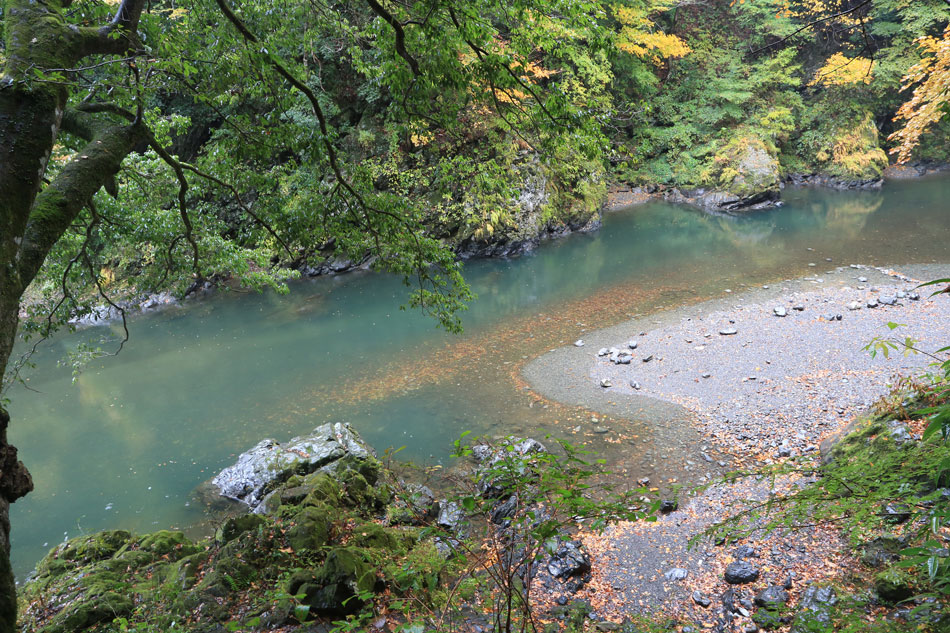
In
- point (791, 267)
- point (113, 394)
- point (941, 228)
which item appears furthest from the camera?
point (941, 228)

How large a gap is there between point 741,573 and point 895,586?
1.36 meters

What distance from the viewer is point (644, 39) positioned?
71.3ft

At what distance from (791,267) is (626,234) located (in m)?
6.38

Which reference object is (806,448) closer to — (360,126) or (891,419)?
(891,419)

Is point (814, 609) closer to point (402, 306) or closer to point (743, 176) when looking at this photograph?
point (402, 306)

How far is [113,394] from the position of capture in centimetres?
1131

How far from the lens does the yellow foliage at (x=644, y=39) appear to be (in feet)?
67.2

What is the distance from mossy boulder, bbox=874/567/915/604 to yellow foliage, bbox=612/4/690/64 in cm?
1989

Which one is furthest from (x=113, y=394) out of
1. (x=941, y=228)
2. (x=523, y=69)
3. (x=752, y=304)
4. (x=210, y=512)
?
(x=941, y=228)

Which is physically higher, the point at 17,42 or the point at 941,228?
the point at 17,42

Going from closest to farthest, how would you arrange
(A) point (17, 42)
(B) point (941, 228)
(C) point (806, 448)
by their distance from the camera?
(A) point (17, 42)
(C) point (806, 448)
(B) point (941, 228)

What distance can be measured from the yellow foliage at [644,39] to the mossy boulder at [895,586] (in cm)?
1989

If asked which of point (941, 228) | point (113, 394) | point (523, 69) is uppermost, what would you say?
point (523, 69)

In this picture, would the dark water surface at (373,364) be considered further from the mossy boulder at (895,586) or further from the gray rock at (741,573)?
the mossy boulder at (895,586)
